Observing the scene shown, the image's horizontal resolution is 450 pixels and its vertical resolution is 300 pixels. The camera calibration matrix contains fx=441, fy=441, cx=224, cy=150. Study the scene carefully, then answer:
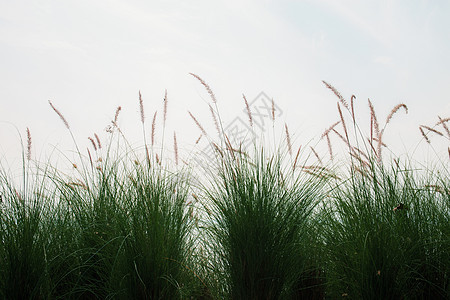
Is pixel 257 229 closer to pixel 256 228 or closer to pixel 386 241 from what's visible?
pixel 256 228

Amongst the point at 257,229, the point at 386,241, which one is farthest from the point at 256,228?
the point at 386,241

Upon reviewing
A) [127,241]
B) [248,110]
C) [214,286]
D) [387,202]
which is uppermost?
[248,110]

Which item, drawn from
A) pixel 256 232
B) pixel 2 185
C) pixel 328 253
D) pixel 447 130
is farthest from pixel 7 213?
pixel 447 130

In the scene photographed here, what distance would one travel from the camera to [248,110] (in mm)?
2783

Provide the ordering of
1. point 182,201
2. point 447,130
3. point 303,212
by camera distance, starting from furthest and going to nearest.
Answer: point 447,130, point 182,201, point 303,212

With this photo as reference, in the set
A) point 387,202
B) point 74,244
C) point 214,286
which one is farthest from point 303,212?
point 74,244

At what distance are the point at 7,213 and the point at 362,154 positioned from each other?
7.46ft

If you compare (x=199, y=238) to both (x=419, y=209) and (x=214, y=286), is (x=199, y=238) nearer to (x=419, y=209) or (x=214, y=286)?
(x=214, y=286)

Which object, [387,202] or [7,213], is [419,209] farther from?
[7,213]

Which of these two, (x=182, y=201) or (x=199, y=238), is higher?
(x=182, y=201)

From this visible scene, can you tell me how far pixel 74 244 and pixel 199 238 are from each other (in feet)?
2.60

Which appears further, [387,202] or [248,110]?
[248,110]

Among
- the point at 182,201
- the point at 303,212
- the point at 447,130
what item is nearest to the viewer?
the point at 303,212

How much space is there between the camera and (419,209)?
9.13 ft
